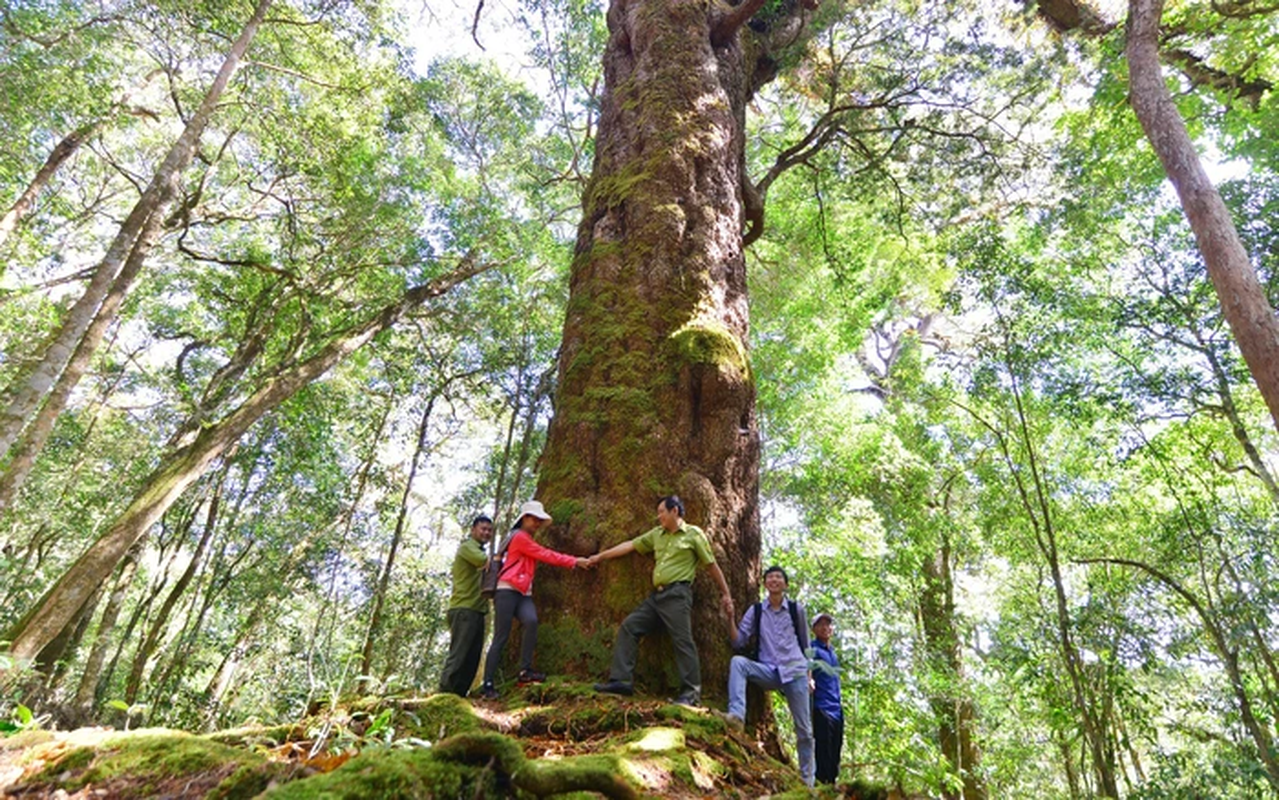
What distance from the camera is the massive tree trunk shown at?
394 cm

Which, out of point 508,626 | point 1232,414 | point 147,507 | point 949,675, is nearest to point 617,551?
point 508,626

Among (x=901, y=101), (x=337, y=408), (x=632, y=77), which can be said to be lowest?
(x=337, y=408)

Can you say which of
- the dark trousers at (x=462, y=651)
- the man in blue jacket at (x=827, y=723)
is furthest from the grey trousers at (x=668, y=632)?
the man in blue jacket at (x=827, y=723)

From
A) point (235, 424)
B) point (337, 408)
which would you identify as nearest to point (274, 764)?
point (235, 424)

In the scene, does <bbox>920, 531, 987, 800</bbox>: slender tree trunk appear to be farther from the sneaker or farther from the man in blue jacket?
the sneaker

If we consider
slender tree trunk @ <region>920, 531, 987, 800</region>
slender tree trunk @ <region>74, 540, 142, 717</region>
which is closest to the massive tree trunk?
slender tree trunk @ <region>920, 531, 987, 800</region>

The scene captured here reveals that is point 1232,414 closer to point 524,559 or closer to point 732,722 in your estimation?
point 732,722

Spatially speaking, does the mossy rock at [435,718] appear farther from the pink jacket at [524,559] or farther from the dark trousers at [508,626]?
the pink jacket at [524,559]

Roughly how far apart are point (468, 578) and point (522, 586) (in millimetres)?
834

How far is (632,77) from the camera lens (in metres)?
6.49

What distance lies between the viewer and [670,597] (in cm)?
362

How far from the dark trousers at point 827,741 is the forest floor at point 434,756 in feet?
8.21

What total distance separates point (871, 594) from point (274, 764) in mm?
9500

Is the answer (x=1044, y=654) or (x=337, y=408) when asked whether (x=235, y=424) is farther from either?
(x=1044, y=654)
